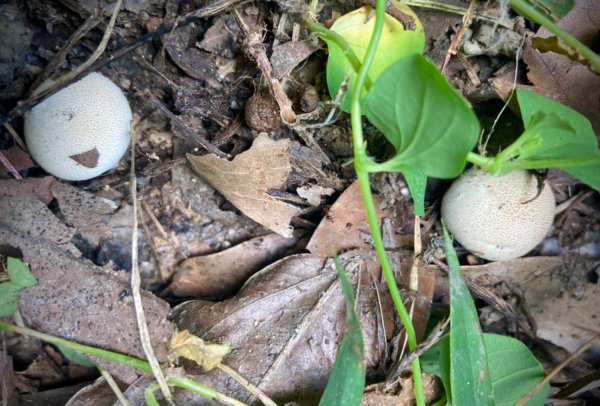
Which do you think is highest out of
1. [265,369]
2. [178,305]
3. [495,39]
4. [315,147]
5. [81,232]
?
[495,39]

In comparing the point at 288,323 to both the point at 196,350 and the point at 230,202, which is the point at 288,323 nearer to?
the point at 196,350

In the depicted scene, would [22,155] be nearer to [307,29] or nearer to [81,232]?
[81,232]

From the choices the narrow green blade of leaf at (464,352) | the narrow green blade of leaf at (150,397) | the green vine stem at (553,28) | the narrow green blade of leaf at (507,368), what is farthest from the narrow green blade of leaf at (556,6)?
the narrow green blade of leaf at (150,397)

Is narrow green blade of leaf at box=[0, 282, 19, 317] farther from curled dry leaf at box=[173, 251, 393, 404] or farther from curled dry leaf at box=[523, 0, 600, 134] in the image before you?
curled dry leaf at box=[523, 0, 600, 134]

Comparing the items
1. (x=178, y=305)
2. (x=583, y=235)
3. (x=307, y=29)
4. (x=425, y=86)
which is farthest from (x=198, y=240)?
(x=583, y=235)

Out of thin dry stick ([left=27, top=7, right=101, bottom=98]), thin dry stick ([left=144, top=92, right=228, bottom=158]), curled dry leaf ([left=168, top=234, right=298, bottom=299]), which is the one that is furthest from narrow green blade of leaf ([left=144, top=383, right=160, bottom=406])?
thin dry stick ([left=27, top=7, right=101, bottom=98])

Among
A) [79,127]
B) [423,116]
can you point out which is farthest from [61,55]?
[423,116]

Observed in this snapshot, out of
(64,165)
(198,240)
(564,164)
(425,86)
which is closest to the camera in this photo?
(425,86)
